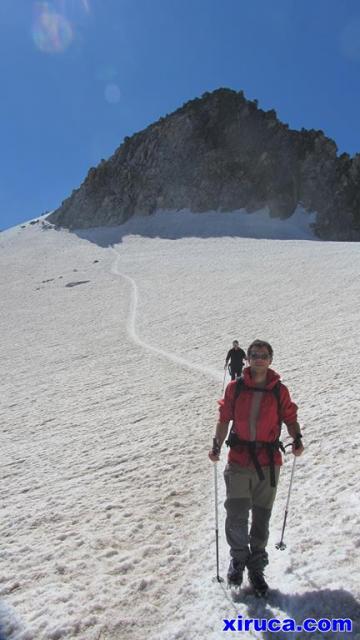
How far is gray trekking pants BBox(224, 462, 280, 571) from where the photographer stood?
14.3 feet

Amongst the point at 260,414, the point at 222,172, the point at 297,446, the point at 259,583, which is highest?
the point at 222,172

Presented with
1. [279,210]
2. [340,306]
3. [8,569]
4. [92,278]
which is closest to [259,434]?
[8,569]

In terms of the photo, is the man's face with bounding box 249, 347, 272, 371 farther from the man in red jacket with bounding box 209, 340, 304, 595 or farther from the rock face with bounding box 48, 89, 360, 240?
the rock face with bounding box 48, 89, 360, 240

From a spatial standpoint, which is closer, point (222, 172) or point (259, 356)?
point (259, 356)

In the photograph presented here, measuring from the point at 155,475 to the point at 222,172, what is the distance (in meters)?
88.8

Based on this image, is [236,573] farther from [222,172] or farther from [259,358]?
[222,172]

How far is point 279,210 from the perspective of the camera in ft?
273

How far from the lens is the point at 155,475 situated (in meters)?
8.10

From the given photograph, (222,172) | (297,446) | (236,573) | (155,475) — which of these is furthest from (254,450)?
(222,172)

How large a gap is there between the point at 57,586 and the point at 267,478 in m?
3.05

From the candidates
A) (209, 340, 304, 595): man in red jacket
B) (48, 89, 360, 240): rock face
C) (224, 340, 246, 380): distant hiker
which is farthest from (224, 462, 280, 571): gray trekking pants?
(48, 89, 360, 240): rock face

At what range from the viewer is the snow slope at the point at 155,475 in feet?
15.0

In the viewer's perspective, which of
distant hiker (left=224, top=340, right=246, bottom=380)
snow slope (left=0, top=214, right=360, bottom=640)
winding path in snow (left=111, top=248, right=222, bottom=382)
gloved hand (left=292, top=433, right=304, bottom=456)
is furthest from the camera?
winding path in snow (left=111, top=248, right=222, bottom=382)

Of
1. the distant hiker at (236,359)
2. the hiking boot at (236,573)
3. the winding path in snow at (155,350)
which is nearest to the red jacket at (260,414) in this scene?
the hiking boot at (236,573)
